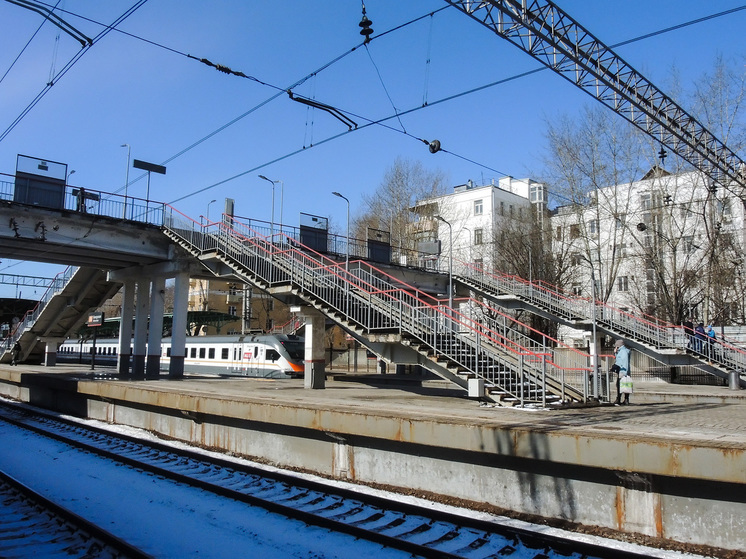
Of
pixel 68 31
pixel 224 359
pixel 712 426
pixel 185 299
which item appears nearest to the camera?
pixel 712 426

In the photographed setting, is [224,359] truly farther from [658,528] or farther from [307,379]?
[658,528]

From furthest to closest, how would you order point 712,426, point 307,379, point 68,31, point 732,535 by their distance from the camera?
point 307,379, point 68,31, point 712,426, point 732,535

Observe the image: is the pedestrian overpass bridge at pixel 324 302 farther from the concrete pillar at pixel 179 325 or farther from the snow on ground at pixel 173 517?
the snow on ground at pixel 173 517

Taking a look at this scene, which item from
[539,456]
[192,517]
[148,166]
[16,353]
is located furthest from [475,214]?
[192,517]

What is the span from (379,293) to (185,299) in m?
13.6

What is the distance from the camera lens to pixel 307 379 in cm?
2205

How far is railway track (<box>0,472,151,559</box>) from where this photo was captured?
747 centimetres

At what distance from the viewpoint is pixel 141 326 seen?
3100 cm

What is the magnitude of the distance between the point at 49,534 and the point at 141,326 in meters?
23.9

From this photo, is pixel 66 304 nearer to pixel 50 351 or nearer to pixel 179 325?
pixel 50 351

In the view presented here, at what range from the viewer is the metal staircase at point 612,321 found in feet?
85.1

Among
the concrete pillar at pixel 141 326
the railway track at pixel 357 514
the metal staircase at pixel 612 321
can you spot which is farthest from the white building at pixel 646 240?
the railway track at pixel 357 514

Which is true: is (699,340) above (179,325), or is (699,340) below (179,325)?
below

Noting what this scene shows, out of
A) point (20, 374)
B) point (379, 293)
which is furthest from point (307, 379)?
point (20, 374)
